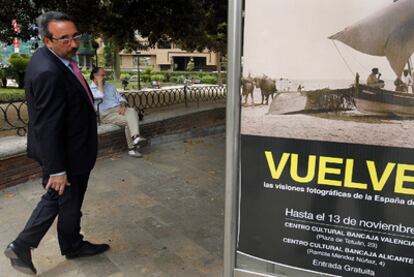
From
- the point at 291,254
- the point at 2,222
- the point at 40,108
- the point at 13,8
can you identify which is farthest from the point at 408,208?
the point at 13,8

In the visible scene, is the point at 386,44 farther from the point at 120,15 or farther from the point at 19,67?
the point at 19,67

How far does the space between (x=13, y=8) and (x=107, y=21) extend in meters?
2.01

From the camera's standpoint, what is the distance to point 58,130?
8.81ft

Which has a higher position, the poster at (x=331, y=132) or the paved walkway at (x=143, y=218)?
the poster at (x=331, y=132)

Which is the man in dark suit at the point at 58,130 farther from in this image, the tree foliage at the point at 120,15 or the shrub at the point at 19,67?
the shrub at the point at 19,67

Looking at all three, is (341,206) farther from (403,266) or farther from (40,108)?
(40,108)

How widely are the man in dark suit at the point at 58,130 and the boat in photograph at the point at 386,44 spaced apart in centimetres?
184

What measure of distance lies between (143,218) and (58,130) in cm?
163

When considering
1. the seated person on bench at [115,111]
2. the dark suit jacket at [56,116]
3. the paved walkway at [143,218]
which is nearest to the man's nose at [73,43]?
the dark suit jacket at [56,116]

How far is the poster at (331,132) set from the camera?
5.14ft

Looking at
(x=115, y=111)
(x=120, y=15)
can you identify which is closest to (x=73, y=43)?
(x=115, y=111)

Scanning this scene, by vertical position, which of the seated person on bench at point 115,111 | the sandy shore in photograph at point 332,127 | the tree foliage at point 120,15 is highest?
the tree foliage at point 120,15

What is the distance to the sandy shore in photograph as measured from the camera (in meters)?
1.60

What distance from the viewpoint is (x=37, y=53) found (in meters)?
2.76
